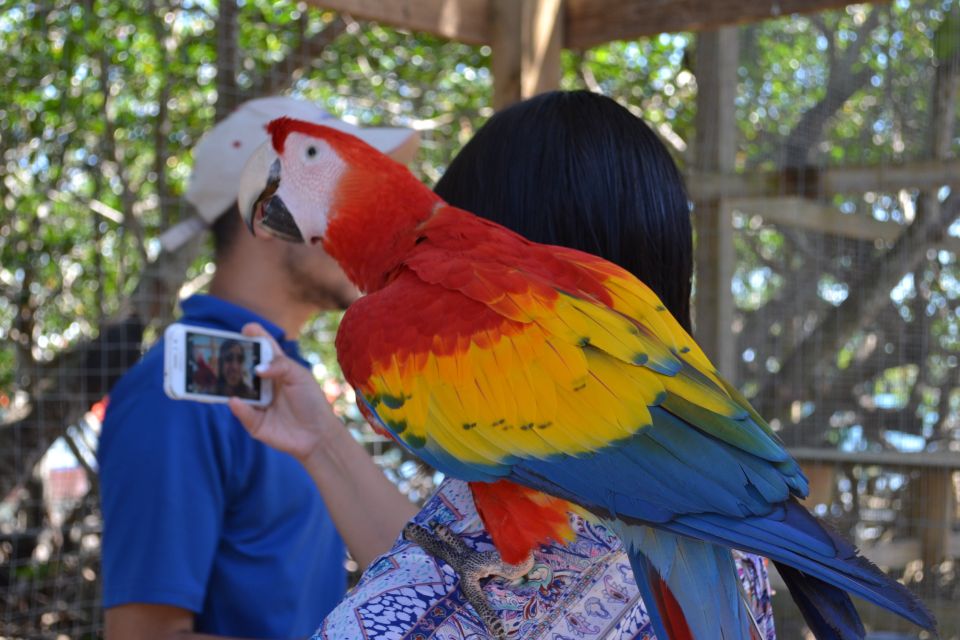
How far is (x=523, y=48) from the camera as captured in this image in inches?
66.0

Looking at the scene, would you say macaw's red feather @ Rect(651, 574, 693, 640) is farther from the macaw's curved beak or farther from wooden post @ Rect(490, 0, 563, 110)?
wooden post @ Rect(490, 0, 563, 110)

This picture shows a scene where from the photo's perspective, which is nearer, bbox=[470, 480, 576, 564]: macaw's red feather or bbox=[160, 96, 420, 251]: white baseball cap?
bbox=[470, 480, 576, 564]: macaw's red feather

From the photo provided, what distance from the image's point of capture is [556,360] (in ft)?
2.61

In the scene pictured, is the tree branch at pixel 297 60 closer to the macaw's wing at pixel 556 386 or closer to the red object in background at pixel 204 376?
the red object in background at pixel 204 376

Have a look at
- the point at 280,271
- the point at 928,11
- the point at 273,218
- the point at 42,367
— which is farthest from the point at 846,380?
the point at 42,367

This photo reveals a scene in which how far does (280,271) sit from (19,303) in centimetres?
211

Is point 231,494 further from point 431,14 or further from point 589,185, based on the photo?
point 431,14

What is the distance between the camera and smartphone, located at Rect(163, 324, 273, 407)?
3.66 ft

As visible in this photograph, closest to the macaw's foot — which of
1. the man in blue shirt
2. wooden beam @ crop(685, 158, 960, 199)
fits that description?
the man in blue shirt

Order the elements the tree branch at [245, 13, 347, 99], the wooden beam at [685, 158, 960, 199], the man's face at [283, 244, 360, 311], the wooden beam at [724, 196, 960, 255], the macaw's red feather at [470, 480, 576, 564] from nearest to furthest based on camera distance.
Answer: the macaw's red feather at [470, 480, 576, 564]
the man's face at [283, 244, 360, 311]
the wooden beam at [685, 158, 960, 199]
the wooden beam at [724, 196, 960, 255]
the tree branch at [245, 13, 347, 99]

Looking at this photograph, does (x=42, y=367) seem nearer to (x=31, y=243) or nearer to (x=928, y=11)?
(x=31, y=243)

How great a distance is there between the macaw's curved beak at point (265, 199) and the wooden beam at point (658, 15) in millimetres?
833

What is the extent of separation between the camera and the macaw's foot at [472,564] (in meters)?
0.71

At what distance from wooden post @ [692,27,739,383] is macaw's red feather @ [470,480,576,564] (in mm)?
1364
